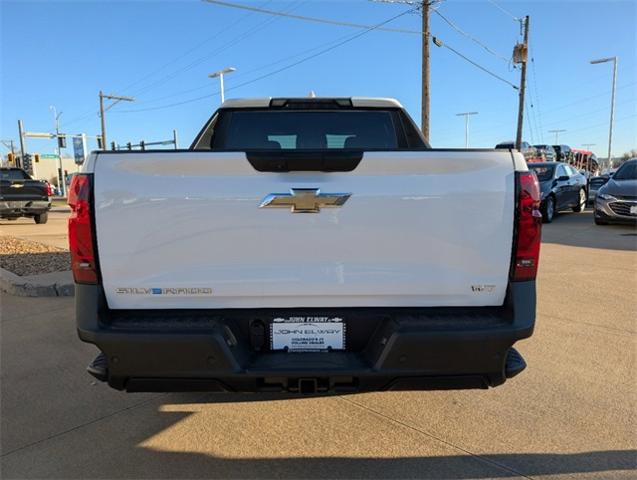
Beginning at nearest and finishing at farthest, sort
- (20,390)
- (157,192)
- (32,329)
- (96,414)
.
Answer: (157,192) → (96,414) → (20,390) → (32,329)

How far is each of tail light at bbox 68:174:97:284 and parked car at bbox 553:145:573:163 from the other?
34.5 metres

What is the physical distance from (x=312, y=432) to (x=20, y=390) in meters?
2.38

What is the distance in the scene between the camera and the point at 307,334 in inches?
94.3

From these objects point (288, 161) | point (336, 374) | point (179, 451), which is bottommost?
point (179, 451)

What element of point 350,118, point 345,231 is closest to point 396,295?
point 345,231

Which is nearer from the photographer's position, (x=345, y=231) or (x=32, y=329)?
(x=345, y=231)

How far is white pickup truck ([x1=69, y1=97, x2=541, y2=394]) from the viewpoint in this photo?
7.30 feet

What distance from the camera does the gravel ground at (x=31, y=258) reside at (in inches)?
289

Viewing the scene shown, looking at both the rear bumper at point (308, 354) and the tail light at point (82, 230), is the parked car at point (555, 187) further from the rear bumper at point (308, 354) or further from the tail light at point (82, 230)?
the tail light at point (82, 230)

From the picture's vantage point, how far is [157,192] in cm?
222

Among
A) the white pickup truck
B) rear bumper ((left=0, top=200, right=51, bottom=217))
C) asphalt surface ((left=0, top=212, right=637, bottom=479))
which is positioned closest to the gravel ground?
asphalt surface ((left=0, top=212, right=637, bottom=479))

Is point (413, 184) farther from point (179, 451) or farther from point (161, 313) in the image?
point (179, 451)

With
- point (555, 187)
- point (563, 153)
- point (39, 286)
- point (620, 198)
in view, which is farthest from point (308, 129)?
point (563, 153)

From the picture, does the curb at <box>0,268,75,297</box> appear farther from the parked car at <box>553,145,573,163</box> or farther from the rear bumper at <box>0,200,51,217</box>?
the parked car at <box>553,145,573,163</box>
